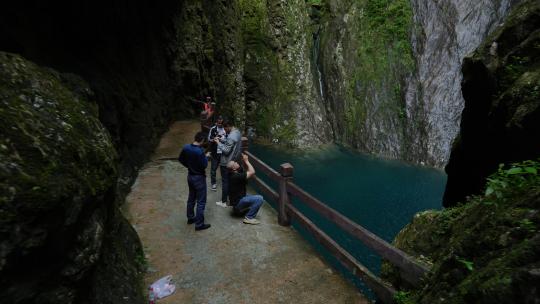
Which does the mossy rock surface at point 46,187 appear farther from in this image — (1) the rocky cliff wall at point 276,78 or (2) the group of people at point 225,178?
(1) the rocky cliff wall at point 276,78

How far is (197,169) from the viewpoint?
729cm

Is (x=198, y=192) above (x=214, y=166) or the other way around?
the other way around

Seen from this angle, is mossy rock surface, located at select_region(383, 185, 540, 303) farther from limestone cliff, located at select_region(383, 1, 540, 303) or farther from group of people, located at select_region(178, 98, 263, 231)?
group of people, located at select_region(178, 98, 263, 231)

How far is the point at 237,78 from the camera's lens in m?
28.8

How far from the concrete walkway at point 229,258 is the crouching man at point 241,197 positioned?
24cm

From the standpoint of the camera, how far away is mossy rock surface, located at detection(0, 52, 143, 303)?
8.81 ft

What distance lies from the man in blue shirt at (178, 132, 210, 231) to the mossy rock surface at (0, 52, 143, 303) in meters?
3.11

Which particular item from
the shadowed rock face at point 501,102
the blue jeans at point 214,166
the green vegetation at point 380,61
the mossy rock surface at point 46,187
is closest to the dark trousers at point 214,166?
the blue jeans at point 214,166

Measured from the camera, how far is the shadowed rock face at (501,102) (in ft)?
18.6

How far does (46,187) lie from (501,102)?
7.10 meters

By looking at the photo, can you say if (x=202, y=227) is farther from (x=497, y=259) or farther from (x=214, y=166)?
(x=497, y=259)

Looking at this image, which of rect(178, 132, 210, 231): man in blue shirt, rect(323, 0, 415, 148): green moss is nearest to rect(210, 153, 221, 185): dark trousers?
rect(178, 132, 210, 231): man in blue shirt

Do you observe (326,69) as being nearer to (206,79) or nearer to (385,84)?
(385,84)

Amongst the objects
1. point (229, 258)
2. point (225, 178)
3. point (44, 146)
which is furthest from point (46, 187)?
point (225, 178)
